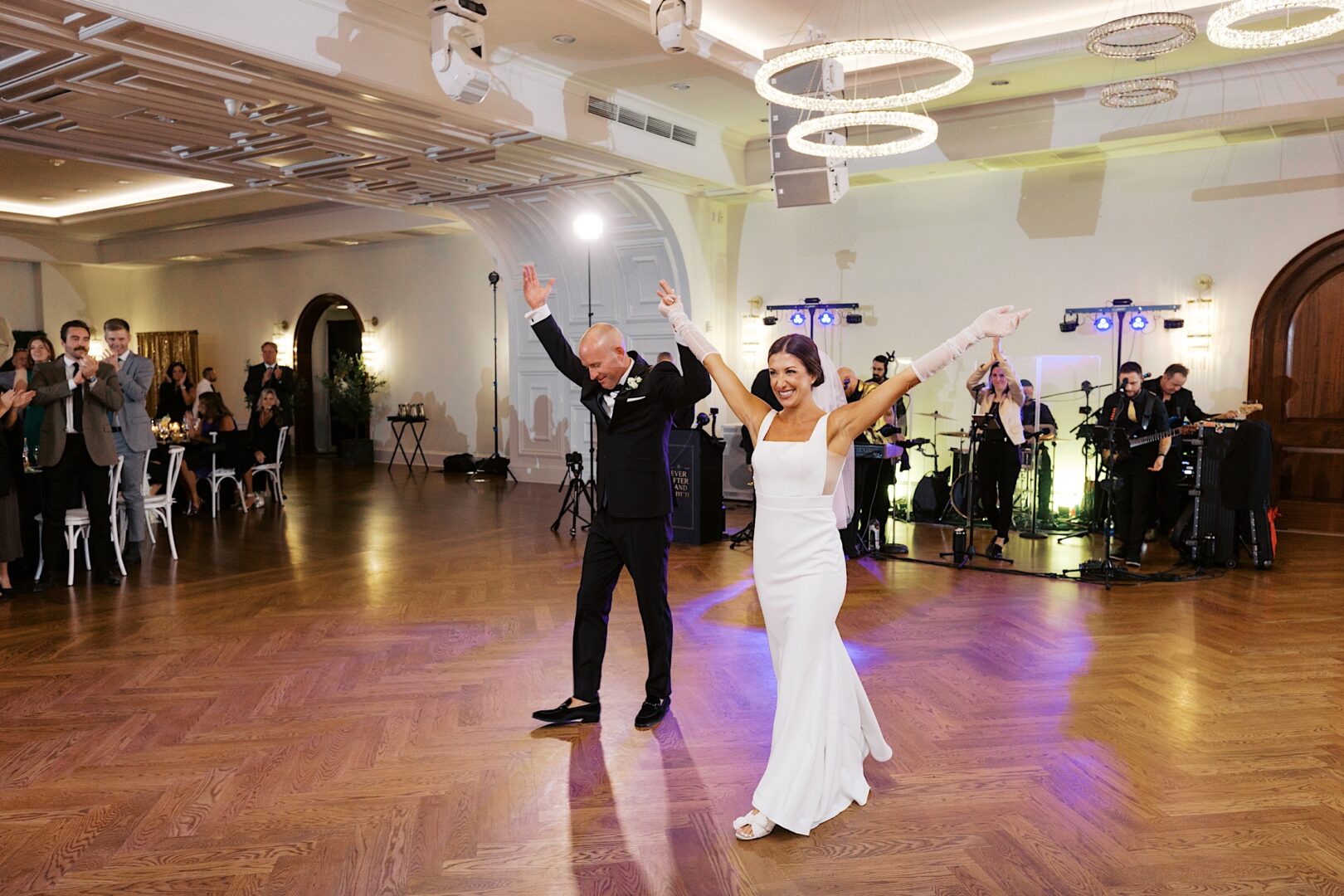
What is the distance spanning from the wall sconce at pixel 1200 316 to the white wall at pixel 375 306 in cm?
865

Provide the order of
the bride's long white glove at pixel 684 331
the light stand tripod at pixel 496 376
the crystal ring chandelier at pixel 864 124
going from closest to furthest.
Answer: the bride's long white glove at pixel 684 331, the crystal ring chandelier at pixel 864 124, the light stand tripod at pixel 496 376

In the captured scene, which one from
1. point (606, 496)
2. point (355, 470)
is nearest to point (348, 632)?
point (606, 496)

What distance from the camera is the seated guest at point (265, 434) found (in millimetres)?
10172

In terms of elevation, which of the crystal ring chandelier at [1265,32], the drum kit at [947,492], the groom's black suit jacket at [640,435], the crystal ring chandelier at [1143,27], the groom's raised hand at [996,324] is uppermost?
the crystal ring chandelier at [1143,27]

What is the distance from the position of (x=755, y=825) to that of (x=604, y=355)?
5.79 ft

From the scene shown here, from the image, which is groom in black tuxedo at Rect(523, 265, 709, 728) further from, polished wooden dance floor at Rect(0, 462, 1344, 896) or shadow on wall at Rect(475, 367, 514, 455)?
shadow on wall at Rect(475, 367, 514, 455)

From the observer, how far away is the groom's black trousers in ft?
12.6

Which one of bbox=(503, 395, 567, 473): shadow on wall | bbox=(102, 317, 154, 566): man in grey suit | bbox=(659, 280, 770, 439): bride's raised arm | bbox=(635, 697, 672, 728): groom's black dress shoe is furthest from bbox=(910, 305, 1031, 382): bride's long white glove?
bbox=(503, 395, 567, 473): shadow on wall

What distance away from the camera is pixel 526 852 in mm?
2932

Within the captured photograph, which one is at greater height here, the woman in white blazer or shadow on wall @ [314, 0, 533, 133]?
shadow on wall @ [314, 0, 533, 133]

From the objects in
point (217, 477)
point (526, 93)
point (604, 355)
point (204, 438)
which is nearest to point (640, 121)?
point (526, 93)

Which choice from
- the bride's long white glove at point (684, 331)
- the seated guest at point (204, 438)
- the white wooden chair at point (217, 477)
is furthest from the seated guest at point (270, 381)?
the bride's long white glove at point (684, 331)

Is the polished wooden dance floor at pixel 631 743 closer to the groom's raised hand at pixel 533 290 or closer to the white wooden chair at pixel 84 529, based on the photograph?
the white wooden chair at pixel 84 529

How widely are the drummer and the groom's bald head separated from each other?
5.22 metres
